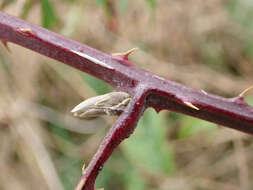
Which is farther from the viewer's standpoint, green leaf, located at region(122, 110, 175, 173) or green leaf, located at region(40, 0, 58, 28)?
green leaf, located at region(122, 110, 175, 173)

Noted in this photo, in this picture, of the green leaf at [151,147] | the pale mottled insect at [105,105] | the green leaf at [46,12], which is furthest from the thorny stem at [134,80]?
the green leaf at [151,147]

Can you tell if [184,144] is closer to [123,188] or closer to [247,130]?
[123,188]

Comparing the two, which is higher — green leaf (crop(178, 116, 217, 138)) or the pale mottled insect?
the pale mottled insect

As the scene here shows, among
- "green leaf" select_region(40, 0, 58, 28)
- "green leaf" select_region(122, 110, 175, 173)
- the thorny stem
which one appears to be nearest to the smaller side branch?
the thorny stem

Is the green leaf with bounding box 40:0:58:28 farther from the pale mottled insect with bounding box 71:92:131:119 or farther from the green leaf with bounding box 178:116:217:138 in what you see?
the green leaf with bounding box 178:116:217:138

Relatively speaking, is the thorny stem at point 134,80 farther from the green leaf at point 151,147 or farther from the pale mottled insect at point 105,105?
the green leaf at point 151,147

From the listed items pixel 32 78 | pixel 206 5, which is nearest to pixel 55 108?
pixel 32 78
